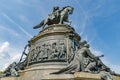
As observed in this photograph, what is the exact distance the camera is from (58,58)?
14.4 meters

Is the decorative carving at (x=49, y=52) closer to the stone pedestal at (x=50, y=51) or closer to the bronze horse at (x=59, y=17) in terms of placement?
the stone pedestal at (x=50, y=51)

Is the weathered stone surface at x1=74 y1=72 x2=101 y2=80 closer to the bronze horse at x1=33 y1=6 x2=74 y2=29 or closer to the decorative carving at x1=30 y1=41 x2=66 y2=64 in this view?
the decorative carving at x1=30 y1=41 x2=66 y2=64

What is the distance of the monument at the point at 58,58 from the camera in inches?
466

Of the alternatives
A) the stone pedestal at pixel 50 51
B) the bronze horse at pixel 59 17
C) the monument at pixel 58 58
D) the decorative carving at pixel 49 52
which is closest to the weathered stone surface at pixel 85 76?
the monument at pixel 58 58

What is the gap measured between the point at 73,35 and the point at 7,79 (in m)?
4.78

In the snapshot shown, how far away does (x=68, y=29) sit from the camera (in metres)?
16.0

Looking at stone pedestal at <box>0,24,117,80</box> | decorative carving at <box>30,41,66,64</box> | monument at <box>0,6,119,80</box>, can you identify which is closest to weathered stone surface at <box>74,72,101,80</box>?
monument at <box>0,6,119,80</box>

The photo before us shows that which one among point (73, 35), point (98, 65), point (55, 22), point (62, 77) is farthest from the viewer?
point (55, 22)

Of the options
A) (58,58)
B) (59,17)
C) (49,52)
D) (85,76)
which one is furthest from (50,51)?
(85,76)

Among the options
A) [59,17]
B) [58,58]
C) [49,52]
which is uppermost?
[59,17]

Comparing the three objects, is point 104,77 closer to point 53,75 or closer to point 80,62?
point 80,62

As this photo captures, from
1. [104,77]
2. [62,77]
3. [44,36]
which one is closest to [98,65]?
[104,77]

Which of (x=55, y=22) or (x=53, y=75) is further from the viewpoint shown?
(x=55, y=22)

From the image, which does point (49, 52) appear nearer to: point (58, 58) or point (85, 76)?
point (58, 58)
